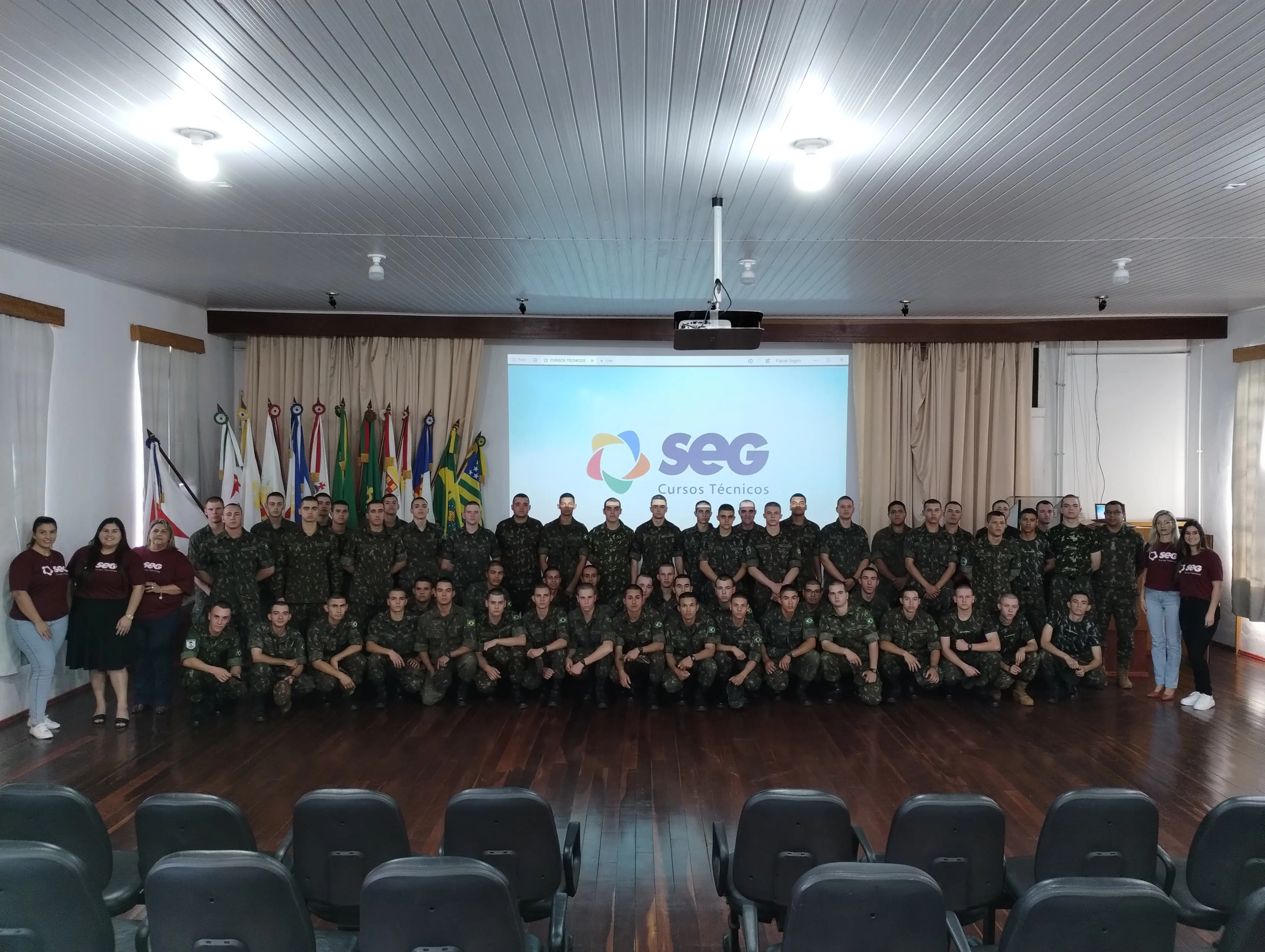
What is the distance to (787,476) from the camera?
9648 millimetres

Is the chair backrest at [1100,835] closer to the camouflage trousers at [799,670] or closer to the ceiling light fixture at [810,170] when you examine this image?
the ceiling light fixture at [810,170]

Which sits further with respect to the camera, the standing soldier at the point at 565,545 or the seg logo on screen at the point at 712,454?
the seg logo on screen at the point at 712,454

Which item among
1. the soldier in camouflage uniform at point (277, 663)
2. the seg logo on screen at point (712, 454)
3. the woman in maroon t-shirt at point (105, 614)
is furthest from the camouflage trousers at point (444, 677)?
the seg logo on screen at point (712, 454)

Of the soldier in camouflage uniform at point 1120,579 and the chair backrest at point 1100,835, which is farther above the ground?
the soldier in camouflage uniform at point 1120,579

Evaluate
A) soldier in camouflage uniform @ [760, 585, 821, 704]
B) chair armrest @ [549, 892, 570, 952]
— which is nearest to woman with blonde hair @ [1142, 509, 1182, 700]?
soldier in camouflage uniform @ [760, 585, 821, 704]

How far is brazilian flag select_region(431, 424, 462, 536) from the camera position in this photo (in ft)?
30.7

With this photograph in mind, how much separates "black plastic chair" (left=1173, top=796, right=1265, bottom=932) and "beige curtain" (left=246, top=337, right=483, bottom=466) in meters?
7.72

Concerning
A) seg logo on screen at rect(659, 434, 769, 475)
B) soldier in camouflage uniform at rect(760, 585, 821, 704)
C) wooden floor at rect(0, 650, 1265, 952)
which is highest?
seg logo on screen at rect(659, 434, 769, 475)

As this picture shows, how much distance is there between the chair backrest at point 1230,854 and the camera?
2.81 metres

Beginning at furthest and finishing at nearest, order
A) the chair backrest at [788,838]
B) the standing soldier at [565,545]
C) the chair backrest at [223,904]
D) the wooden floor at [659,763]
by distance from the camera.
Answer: the standing soldier at [565,545] → the wooden floor at [659,763] → the chair backrest at [788,838] → the chair backrest at [223,904]

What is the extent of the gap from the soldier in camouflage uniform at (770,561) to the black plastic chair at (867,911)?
18.4 feet

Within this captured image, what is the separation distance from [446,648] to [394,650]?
0.41 meters

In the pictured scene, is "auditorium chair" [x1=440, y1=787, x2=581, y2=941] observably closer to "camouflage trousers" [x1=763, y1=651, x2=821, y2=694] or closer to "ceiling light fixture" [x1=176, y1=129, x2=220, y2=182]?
"ceiling light fixture" [x1=176, y1=129, x2=220, y2=182]

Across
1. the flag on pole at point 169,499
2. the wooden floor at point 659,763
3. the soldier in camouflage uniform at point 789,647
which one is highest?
the flag on pole at point 169,499
